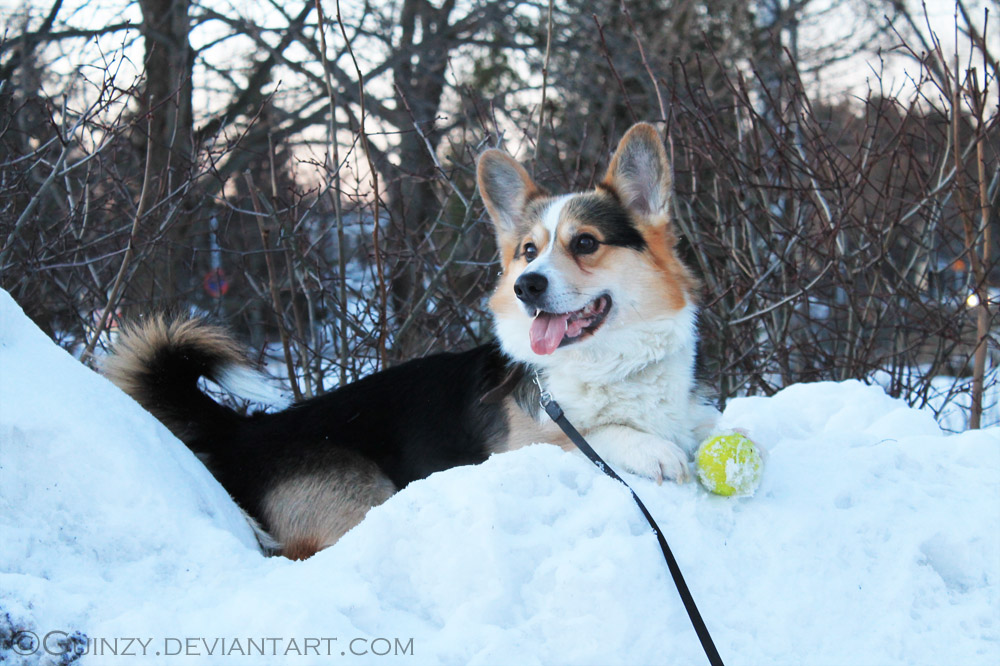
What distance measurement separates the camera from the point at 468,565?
6.46 ft

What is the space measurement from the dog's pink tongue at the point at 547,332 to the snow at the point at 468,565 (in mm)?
536

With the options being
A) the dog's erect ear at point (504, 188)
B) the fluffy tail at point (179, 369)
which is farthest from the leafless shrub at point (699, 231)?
the fluffy tail at point (179, 369)

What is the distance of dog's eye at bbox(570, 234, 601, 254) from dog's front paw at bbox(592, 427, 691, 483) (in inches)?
31.2

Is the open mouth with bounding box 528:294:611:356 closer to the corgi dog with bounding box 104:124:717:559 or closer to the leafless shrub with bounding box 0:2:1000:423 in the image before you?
the corgi dog with bounding box 104:124:717:559

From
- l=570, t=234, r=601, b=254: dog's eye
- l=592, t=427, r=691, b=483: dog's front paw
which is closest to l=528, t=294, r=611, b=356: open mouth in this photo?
l=570, t=234, r=601, b=254: dog's eye

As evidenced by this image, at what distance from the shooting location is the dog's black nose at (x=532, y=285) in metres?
2.82

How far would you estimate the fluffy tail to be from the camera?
10.2 feet

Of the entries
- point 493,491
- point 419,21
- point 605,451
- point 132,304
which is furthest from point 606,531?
point 419,21

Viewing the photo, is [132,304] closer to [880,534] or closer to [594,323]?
[594,323]

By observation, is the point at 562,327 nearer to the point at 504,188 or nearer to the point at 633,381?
the point at 633,381

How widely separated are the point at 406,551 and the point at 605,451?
87cm

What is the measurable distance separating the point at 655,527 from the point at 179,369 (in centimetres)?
203

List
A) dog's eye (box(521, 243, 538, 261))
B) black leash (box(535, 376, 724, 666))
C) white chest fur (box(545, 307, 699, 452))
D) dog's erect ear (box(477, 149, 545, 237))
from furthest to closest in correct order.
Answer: dog's erect ear (box(477, 149, 545, 237)) → dog's eye (box(521, 243, 538, 261)) → white chest fur (box(545, 307, 699, 452)) → black leash (box(535, 376, 724, 666))

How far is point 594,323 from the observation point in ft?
9.52
